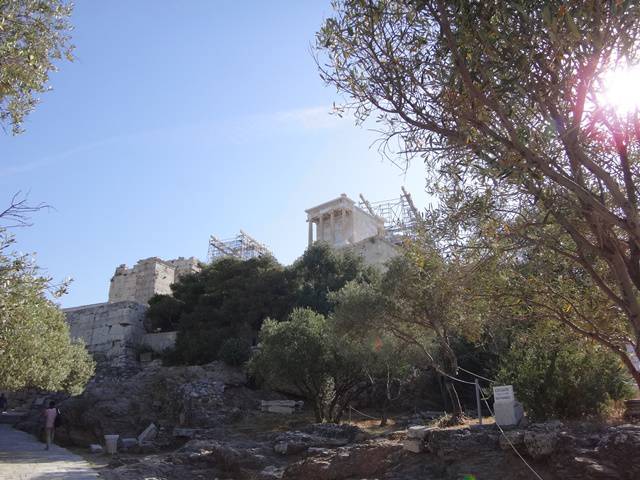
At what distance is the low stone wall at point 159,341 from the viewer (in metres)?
33.2

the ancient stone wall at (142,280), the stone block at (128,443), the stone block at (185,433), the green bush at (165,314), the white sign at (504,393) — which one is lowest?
the stone block at (128,443)

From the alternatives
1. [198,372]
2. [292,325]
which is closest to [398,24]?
[292,325]

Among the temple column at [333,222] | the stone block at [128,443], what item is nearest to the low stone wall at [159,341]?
the stone block at [128,443]

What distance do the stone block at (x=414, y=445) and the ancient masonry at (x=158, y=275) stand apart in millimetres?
3784

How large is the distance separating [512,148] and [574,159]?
2.28ft

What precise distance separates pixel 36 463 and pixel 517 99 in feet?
44.8

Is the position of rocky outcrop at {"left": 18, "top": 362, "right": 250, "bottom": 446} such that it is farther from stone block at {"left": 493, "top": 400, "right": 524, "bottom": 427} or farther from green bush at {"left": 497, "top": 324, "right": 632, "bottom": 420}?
stone block at {"left": 493, "top": 400, "right": 524, "bottom": 427}

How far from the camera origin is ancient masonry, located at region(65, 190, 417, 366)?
3338 centimetres

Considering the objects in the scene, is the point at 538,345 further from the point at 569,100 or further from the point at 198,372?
the point at 198,372

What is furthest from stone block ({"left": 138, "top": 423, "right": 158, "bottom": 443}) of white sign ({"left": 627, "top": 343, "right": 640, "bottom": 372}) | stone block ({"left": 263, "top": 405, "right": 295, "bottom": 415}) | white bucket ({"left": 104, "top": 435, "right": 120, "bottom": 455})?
white sign ({"left": 627, "top": 343, "right": 640, "bottom": 372})

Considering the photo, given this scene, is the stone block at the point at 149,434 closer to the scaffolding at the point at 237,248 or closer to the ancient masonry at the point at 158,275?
the ancient masonry at the point at 158,275

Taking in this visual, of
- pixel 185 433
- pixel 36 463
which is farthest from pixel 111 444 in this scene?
pixel 185 433

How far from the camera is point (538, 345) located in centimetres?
1143

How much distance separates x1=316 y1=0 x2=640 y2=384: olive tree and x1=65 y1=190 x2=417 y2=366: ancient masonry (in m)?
2.31
